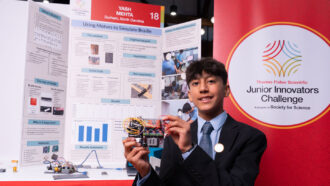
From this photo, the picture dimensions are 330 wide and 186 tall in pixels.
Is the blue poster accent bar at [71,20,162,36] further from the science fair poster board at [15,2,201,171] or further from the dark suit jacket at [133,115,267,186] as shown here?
the dark suit jacket at [133,115,267,186]

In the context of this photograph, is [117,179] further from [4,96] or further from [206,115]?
[4,96]

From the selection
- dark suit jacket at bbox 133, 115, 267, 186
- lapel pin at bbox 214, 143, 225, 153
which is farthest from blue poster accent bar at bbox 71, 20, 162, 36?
lapel pin at bbox 214, 143, 225, 153

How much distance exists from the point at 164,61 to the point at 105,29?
692mm

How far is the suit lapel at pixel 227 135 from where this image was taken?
3.91 feet

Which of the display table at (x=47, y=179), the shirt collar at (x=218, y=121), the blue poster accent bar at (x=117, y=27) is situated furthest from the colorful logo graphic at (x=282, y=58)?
the blue poster accent bar at (x=117, y=27)

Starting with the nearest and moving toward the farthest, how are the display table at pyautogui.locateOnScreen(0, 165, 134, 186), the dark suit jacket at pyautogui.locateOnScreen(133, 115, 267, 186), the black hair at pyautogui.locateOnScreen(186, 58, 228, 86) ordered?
the dark suit jacket at pyautogui.locateOnScreen(133, 115, 267, 186) → the black hair at pyautogui.locateOnScreen(186, 58, 228, 86) → the display table at pyautogui.locateOnScreen(0, 165, 134, 186)

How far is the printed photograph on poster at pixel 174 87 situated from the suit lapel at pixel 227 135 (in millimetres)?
1310

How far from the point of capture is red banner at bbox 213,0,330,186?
62.2 inches

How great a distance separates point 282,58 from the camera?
163 centimetres

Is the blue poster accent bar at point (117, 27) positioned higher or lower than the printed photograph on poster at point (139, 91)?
higher

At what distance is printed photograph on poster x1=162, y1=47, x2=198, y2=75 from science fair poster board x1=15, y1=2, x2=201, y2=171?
0.01 metres

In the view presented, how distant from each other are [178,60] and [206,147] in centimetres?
151

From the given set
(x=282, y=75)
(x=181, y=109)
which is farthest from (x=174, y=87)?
(x=282, y=75)

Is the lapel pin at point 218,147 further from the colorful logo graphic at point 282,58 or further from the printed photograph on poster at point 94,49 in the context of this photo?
the printed photograph on poster at point 94,49
